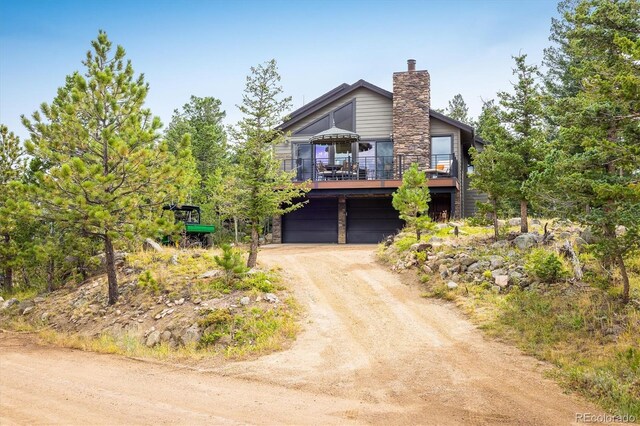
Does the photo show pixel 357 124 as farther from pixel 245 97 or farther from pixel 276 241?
pixel 245 97

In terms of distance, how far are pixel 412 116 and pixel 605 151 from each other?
15.4 meters

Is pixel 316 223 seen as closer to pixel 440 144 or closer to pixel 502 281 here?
pixel 440 144

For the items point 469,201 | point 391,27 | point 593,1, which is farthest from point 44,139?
point 469,201

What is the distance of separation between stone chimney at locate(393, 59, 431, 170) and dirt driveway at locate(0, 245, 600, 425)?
12665 millimetres

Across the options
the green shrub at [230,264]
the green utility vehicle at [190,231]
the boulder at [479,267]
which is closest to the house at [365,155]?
the green utility vehicle at [190,231]

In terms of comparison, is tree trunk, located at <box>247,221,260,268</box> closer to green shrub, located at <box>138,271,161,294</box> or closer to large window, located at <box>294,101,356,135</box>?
green shrub, located at <box>138,271,161,294</box>

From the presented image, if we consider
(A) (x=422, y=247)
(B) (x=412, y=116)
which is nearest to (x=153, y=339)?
(A) (x=422, y=247)

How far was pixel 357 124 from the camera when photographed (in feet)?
80.4

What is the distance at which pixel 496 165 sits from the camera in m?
14.4

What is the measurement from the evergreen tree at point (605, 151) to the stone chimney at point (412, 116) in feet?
38.7

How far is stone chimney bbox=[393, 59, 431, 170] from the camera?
23125mm

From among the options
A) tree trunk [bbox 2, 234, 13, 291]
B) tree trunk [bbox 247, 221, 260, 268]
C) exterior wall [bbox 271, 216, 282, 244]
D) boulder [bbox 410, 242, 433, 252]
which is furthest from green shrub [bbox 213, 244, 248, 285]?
exterior wall [bbox 271, 216, 282, 244]

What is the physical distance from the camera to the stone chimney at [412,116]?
910 inches

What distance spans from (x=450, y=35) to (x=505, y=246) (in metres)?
6.79
